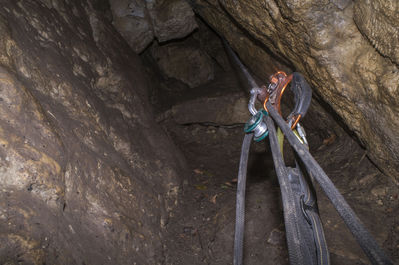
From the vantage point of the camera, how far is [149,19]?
421 cm

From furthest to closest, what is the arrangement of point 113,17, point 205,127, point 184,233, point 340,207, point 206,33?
point 206,33 → point 205,127 → point 113,17 → point 184,233 → point 340,207

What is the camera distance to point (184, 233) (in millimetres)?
2607

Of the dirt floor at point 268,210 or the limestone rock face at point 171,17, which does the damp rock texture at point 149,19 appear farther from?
the dirt floor at point 268,210

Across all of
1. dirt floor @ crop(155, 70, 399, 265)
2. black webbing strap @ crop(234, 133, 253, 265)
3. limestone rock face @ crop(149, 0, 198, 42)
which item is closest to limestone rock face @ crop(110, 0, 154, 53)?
limestone rock face @ crop(149, 0, 198, 42)

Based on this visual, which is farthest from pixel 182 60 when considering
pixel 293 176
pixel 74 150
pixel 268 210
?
pixel 293 176

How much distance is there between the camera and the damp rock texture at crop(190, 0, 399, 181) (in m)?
1.62

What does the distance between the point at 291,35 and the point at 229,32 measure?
1.44 metres

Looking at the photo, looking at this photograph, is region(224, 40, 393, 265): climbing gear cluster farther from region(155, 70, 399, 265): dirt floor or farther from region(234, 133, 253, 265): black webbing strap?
region(155, 70, 399, 265): dirt floor

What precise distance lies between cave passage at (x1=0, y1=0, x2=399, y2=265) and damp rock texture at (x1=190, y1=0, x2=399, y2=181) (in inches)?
8.0

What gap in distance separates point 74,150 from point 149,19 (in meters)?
2.87

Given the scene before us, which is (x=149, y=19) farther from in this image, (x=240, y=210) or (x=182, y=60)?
(x=240, y=210)

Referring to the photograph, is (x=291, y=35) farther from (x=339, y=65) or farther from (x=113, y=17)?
(x=113, y=17)

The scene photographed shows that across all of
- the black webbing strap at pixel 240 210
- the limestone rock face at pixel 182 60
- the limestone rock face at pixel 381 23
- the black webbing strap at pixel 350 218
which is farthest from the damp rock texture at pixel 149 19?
the black webbing strap at pixel 350 218

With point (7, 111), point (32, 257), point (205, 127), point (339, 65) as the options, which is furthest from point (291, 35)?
point (205, 127)
